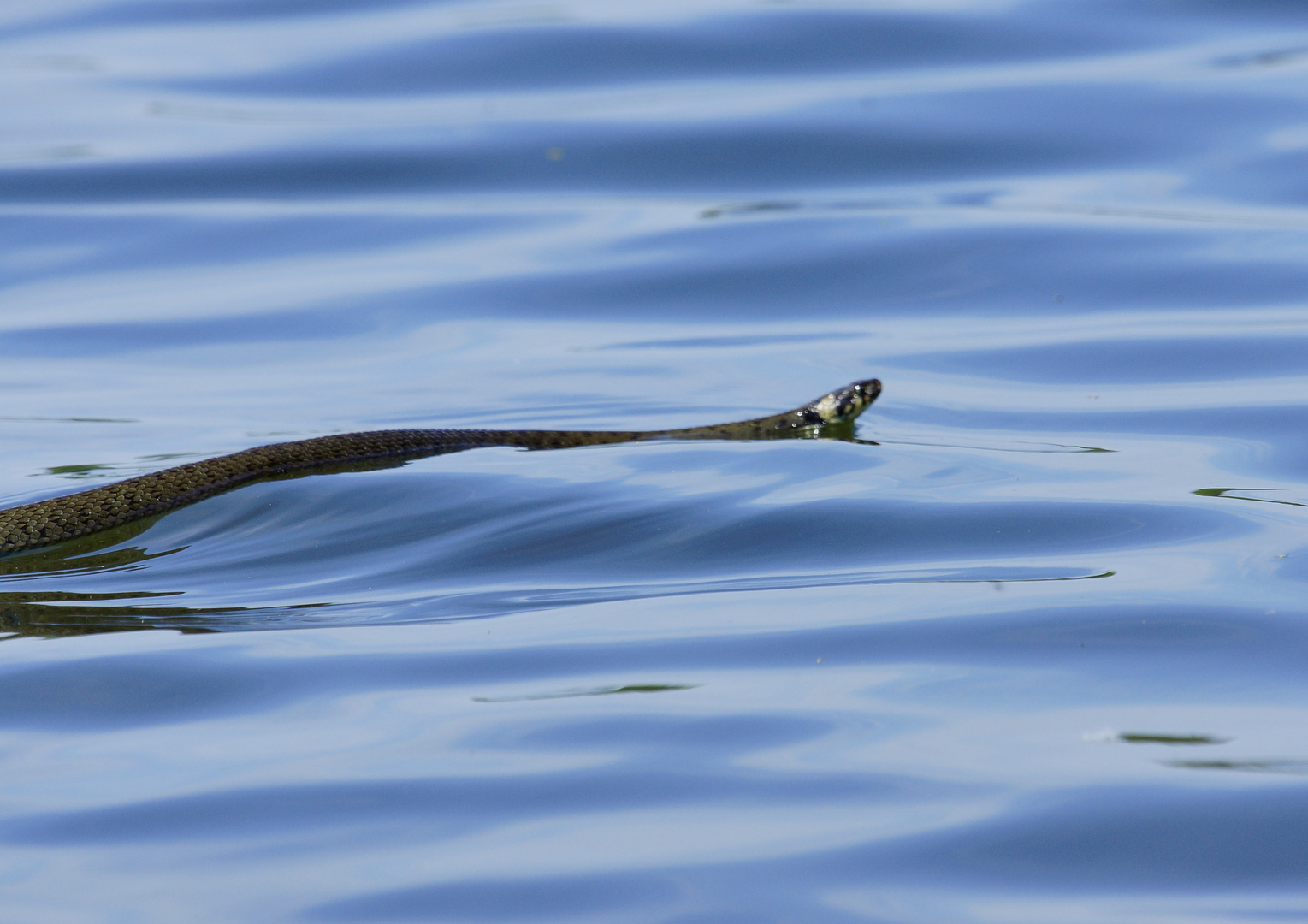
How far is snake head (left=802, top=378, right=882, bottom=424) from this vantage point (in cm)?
750

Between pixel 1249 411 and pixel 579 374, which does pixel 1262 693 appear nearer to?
pixel 1249 411

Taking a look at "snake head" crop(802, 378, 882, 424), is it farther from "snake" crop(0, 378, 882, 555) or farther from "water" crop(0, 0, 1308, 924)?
"water" crop(0, 0, 1308, 924)

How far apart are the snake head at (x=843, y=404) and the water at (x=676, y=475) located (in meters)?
0.12

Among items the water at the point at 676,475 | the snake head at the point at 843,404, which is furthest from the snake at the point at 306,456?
the water at the point at 676,475

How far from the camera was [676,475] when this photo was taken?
20.6 feet

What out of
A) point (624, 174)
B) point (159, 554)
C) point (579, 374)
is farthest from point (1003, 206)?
point (159, 554)

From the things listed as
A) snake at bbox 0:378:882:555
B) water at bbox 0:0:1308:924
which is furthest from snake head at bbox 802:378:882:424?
water at bbox 0:0:1308:924

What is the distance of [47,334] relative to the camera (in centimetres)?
938

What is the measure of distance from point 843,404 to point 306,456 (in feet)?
8.36

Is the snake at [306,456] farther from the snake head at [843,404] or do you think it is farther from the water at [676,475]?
the water at [676,475]

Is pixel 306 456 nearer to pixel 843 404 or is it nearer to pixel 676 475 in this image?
pixel 676 475

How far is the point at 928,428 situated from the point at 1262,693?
138 inches

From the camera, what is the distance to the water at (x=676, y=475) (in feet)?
10.5

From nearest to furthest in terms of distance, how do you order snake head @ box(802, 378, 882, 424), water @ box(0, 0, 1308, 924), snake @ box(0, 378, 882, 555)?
water @ box(0, 0, 1308, 924)
snake @ box(0, 378, 882, 555)
snake head @ box(802, 378, 882, 424)
